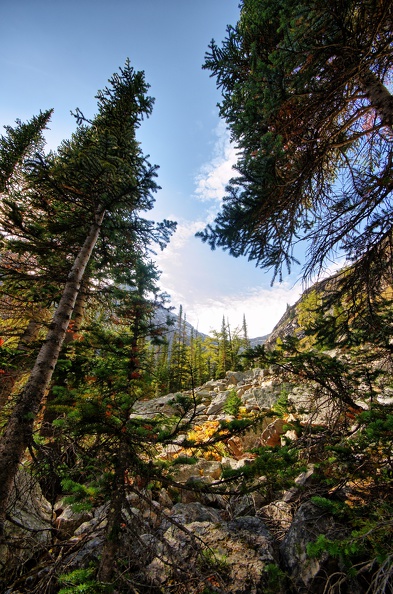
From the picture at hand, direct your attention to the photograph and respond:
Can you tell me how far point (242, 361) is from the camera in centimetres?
481

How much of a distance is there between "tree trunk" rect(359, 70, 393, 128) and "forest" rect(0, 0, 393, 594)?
3 centimetres

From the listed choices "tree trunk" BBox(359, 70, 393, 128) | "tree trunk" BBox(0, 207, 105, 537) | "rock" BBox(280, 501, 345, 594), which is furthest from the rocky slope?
"tree trunk" BBox(359, 70, 393, 128)

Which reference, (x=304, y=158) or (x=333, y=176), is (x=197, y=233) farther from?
(x=333, y=176)

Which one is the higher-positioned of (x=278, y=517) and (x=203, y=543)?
(x=203, y=543)

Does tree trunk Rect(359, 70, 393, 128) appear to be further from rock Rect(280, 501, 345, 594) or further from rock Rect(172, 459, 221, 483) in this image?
rock Rect(172, 459, 221, 483)

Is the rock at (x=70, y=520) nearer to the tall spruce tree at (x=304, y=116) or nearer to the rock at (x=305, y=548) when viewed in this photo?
the rock at (x=305, y=548)

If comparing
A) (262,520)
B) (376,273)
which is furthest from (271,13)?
(262,520)

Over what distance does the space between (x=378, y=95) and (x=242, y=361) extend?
5.37m

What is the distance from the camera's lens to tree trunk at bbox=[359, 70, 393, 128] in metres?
3.86

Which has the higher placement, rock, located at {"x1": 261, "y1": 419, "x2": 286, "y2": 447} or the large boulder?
the large boulder

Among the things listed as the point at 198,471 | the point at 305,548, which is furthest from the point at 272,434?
the point at 305,548

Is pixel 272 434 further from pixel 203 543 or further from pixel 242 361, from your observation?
pixel 203 543

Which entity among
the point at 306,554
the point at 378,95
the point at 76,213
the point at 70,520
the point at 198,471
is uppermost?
the point at 378,95

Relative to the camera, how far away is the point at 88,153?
4.95 metres
